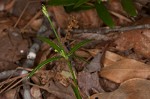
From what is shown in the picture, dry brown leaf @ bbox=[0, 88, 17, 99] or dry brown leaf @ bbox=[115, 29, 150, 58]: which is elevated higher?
dry brown leaf @ bbox=[0, 88, 17, 99]

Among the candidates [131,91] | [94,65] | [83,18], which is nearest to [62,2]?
[83,18]

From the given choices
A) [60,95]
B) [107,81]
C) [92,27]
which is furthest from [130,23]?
[60,95]

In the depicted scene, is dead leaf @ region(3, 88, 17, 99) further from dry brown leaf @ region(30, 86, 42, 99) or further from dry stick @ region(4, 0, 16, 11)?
dry stick @ region(4, 0, 16, 11)

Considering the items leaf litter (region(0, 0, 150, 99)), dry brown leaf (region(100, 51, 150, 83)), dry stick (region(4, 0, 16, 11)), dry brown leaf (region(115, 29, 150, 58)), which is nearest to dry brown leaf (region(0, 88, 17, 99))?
leaf litter (region(0, 0, 150, 99))

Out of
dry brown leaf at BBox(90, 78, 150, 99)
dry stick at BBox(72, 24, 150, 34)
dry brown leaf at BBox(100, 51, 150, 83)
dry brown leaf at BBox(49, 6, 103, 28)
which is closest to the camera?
dry brown leaf at BBox(90, 78, 150, 99)

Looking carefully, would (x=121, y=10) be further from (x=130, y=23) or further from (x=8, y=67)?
(x=8, y=67)

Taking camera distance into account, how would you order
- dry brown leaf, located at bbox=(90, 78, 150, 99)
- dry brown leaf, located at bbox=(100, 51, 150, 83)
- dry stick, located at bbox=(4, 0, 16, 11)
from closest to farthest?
dry brown leaf, located at bbox=(90, 78, 150, 99) → dry brown leaf, located at bbox=(100, 51, 150, 83) → dry stick, located at bbox=(4, 0, 16, 11)
